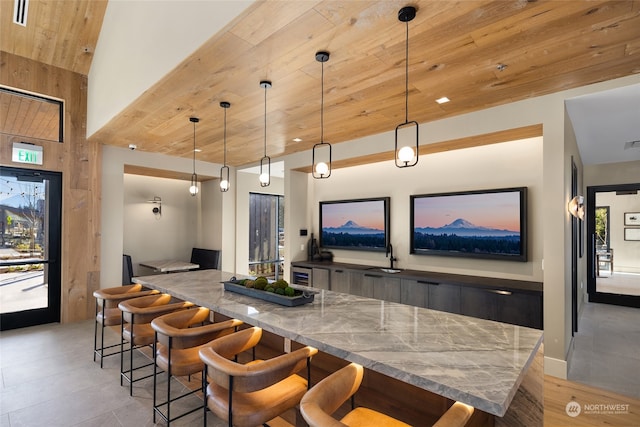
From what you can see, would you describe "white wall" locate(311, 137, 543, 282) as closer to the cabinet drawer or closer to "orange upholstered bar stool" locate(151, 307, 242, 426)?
the cabinet drawer

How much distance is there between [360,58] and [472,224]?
2871 millimetres

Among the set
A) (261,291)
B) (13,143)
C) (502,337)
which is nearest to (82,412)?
(261,291)

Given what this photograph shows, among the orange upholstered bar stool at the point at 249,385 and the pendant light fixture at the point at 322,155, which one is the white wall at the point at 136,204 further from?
the orange upholstered bar stool at the point at 249,385

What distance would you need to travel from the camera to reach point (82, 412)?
259cm

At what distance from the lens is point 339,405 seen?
1.41m

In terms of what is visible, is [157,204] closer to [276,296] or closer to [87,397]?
[87,397]

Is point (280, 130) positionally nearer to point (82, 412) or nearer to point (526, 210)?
point (526, 210)

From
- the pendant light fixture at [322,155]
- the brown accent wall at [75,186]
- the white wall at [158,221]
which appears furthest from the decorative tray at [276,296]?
the white wall at [158,221]

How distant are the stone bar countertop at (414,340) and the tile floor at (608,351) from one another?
2.19 meters

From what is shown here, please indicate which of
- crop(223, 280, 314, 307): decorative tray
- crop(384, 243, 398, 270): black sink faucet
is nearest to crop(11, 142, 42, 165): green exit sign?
crop(223, 280, 314, 307): decorative tray

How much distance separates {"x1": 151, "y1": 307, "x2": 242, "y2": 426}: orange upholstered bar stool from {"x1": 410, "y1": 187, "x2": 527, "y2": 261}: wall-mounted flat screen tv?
320 cm

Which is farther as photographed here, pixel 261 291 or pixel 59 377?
A: pixel 59 377

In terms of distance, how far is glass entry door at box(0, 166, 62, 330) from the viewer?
4.48 meters

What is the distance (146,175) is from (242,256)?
8.54ft
